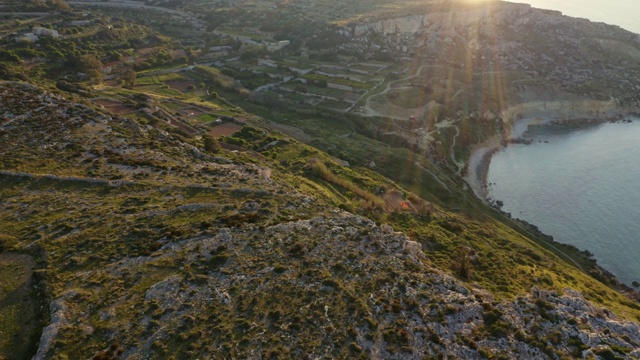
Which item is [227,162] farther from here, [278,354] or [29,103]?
[278,354]

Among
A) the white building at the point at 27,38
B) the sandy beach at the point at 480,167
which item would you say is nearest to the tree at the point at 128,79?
the white building at the point at 27,38

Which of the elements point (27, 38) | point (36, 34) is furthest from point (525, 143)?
point (36, 34)

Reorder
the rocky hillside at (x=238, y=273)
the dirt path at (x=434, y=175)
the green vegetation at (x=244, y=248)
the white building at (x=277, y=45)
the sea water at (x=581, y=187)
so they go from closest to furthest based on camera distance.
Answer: the rocky hillside at (x=238, y=273)
the green vegetation at (x=244, y=248)
the sea water at (x=581, y=187)
the dirt path at (x=434, y=175)
the white building at (x=277, y=45)

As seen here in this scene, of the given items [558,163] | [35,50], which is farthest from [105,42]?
[558,163]

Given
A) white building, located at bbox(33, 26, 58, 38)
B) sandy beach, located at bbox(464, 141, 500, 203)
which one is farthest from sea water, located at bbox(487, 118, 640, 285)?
white building, located at bbox(33, 26, 58, 38)

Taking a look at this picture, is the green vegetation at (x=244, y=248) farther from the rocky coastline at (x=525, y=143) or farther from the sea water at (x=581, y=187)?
the sea water at (x=581, y=187)
